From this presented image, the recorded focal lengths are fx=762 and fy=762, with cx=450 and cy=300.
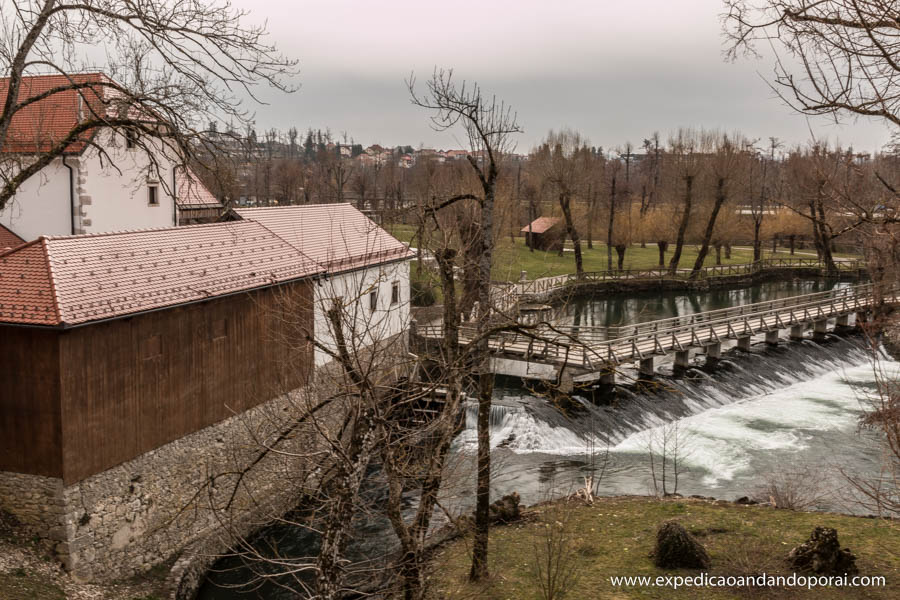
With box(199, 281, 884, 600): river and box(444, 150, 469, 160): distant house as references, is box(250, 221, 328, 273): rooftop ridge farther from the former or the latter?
box(199, 281, 884, 600): river

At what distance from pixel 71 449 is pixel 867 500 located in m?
16.5

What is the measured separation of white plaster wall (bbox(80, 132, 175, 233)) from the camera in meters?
21.3

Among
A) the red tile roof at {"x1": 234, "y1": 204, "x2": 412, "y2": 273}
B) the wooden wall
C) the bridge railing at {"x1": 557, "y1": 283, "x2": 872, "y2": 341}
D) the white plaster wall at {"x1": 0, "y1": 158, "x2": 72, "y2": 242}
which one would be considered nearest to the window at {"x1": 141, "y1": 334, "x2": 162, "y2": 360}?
the wooden wall

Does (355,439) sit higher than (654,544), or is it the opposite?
(355,439)

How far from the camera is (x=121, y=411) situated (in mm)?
13664

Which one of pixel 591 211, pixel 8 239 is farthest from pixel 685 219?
pixel 8 239

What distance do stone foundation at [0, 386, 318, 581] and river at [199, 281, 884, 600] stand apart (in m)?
1.13

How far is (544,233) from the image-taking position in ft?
195

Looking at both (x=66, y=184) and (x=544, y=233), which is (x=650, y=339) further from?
(x=544, y=233)

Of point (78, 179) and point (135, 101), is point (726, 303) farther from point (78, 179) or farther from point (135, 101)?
point (135, 101)

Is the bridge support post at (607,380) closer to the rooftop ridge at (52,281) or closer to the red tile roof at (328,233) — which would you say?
the red tile roof at (328,233)

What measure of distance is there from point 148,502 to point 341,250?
10.0 metres

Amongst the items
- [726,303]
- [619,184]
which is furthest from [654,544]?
[619,184]

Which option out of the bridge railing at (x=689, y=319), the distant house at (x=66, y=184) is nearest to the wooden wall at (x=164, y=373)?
the distant house at (x=66, y=184)
